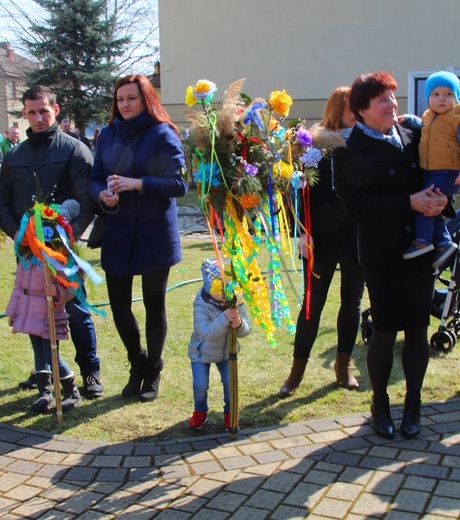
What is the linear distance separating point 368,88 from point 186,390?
7.87ft

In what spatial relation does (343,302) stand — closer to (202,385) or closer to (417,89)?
(202,385)

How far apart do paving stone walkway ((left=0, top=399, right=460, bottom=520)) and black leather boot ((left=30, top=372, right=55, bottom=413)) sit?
0.94 ft

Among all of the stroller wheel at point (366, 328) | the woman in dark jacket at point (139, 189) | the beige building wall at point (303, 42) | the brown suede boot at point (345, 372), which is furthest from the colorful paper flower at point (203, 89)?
the beige building wall at point (303, 42)

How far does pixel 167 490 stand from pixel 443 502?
131cm

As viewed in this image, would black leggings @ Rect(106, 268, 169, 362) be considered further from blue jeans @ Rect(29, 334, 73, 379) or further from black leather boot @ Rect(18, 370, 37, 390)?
black leather boot @ Rect(18, 370, 37, 390)

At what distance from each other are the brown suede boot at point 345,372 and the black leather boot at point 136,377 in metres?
1.34

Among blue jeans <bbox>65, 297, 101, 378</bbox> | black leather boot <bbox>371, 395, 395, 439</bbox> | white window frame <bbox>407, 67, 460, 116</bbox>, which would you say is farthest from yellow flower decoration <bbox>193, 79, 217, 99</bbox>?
white window frame <bbox>407, 67, 460, 116</bbox>

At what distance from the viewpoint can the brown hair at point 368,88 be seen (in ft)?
11.4

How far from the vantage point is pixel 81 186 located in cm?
437

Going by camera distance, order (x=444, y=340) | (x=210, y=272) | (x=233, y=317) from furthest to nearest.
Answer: (x=444, y=340), (x=210, y=272), (x=233, y=317)

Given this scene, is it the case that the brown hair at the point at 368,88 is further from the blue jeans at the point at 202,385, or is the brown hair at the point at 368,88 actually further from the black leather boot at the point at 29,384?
the black leather boot at the point at 29,384

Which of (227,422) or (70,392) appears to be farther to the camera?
(70,392)

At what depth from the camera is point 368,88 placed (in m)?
3.50

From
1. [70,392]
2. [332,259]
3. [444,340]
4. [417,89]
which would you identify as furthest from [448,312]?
[417,89]
